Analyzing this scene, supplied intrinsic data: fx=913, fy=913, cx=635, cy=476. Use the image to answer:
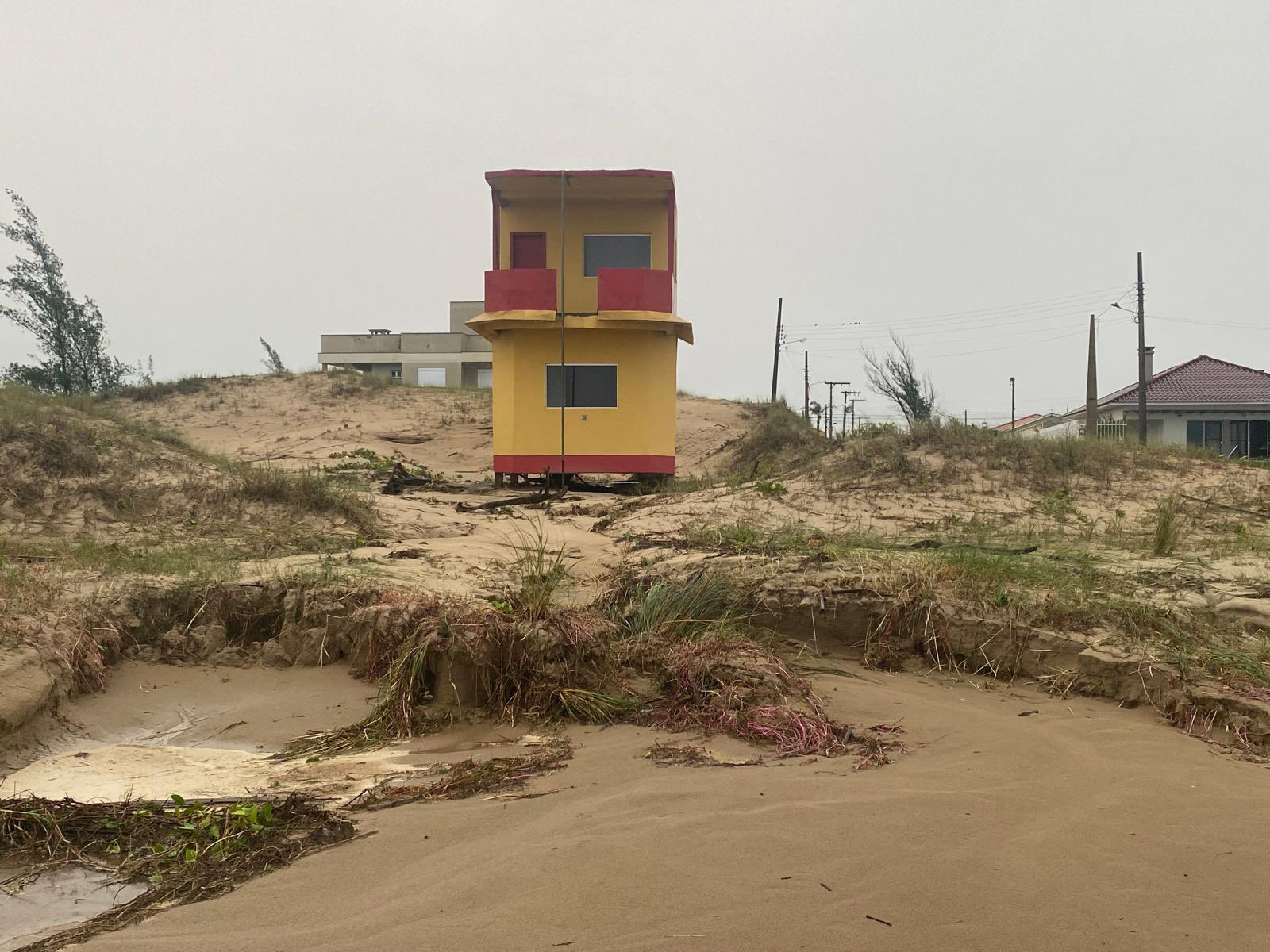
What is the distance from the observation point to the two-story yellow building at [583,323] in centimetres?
1591

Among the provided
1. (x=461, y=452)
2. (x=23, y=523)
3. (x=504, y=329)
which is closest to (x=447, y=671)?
(x=23, y=523)

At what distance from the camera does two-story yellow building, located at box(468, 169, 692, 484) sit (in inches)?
626

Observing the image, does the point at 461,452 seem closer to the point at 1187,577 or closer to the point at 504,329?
the point at 504,329

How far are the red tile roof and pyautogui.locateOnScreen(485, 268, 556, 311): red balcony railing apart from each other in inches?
911

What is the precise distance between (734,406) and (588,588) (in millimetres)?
18854

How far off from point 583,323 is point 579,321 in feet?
0.31

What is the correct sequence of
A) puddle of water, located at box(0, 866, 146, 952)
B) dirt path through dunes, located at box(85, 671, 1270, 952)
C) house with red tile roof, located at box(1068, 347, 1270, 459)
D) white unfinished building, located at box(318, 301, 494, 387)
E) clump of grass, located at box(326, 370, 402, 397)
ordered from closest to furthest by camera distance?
1. dirt path through dunes, located at box(85, 671, 1270, 952)
2. puddle of water, located at box(0, 866, 146, 952)
3. clump of grass, located at box(326, 370, 402, 397)
4. house with red tile roof, located at box(1068, 347, 1270, 459)
5. white unfinished building, located at box(318, 301, 494, 387)

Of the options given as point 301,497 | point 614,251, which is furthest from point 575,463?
point 301,497

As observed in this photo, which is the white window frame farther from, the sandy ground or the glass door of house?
the glass door of house

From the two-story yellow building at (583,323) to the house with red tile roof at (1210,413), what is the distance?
759 inches

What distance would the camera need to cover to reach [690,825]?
3.29m

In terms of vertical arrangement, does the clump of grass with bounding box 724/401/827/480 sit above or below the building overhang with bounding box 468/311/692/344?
below

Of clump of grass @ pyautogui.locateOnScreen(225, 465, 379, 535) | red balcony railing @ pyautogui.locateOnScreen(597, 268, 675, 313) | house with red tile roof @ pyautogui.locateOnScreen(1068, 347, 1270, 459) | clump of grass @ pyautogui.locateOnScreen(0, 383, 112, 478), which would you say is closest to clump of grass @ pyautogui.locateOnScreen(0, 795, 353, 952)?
clump of grass @ pyautogui.locateOnScreen(225, 465, 379, 535)

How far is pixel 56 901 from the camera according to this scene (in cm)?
309
